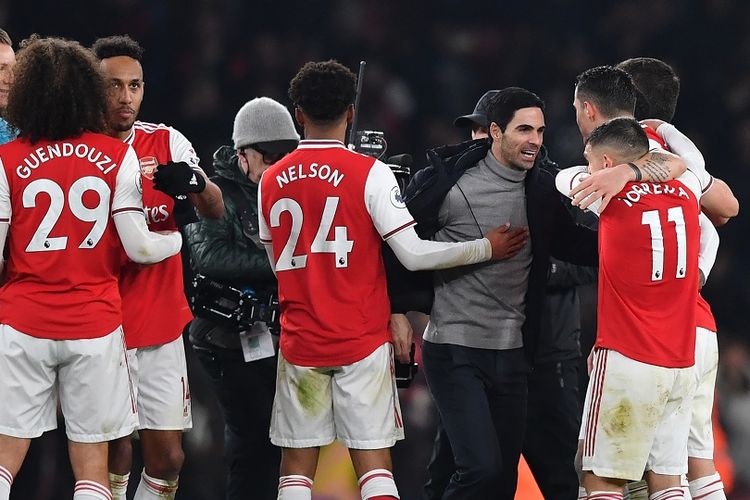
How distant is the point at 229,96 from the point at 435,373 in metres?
3.61

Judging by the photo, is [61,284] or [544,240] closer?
[61,284]

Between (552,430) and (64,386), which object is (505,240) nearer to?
(552,430)

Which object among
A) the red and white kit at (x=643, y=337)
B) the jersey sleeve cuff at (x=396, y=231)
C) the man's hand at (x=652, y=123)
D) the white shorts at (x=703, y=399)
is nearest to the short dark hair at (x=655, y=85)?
the man's hand at (x=652, y=123)

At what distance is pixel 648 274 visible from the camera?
3652 millimetres

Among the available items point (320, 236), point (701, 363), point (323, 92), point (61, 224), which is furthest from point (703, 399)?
point (61, 224)

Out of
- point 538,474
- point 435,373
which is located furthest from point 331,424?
point 538,474

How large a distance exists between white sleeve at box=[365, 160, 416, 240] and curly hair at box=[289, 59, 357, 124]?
23 cm

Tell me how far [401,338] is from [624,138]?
95 centimetres

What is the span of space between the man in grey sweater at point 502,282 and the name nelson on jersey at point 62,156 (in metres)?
1.19

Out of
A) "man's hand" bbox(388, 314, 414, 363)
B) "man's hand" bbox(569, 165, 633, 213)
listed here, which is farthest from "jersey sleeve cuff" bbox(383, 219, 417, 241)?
"man's hand" bbox(569, 165, 633, 213)

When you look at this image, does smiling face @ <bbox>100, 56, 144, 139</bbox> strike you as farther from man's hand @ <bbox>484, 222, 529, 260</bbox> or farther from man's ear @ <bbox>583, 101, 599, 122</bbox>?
man's ear @ <bbox>583, 101, 599, 122</bbox>

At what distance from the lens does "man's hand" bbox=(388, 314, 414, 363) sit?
12.8 ft

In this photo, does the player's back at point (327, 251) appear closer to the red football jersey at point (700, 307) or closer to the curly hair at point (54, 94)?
the curly hair at point (54, 94)

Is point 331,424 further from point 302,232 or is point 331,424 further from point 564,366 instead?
point 564,366
